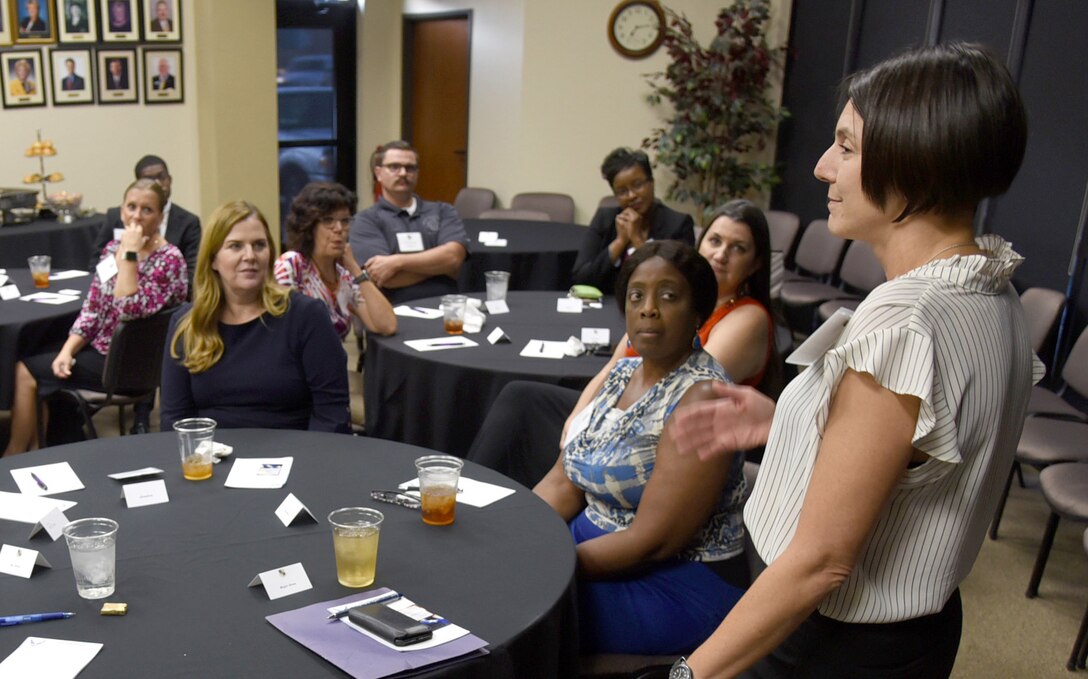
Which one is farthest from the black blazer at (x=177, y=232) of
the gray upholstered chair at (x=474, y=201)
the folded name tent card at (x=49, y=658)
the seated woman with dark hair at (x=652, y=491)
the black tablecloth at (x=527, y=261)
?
the folded name tent card at (x=49, y=658)

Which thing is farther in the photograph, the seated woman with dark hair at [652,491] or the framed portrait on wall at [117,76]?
the framed portrait on wall at [117,76]

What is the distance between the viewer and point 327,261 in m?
4.04

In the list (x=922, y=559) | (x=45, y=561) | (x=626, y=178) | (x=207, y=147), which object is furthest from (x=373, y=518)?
(x=207, y=147)

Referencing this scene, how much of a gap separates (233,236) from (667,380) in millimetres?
1580

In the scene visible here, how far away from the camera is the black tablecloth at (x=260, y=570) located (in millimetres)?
1619

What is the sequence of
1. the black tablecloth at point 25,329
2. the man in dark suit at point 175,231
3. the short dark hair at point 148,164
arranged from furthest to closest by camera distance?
the short dark hair at point 148,164 → the man in dark suit at point 175,231 → the black tablecloth at point 25,329

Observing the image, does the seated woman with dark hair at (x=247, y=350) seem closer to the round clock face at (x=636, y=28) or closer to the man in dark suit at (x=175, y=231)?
the man in dark suit at (x=175, y=231)

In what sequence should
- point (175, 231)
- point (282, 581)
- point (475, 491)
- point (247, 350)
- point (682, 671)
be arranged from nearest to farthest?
point (682, 671), point (282, 581), point (475, 491), point (247, 350), point (175, 231)

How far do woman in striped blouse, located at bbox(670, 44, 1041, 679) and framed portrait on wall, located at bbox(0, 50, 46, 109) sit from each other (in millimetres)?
7680

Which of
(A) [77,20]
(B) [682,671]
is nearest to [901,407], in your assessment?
(B) [682,671]

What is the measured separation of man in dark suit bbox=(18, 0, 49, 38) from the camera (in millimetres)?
7367

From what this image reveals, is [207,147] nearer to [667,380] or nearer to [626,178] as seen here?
[626,178]

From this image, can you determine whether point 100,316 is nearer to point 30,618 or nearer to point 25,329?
point 25,329

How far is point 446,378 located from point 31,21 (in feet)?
19.3
